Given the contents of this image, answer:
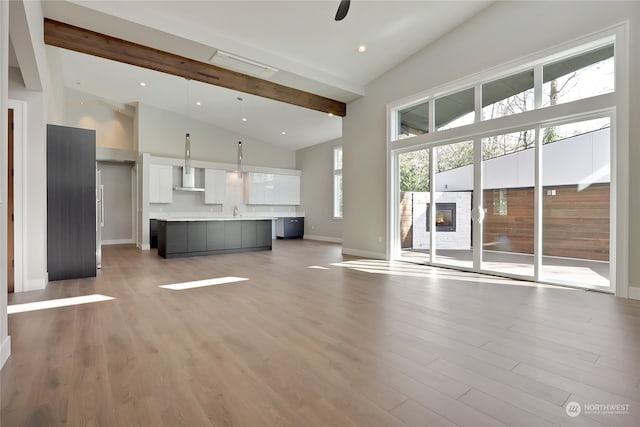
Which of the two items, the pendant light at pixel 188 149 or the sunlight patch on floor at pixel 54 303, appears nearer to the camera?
the sunlight patch on floor at pixel 54 303

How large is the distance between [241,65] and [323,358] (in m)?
4.65

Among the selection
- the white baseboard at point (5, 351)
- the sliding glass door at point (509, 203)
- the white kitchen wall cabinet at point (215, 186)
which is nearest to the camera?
the white baseboard at point (5, 351)

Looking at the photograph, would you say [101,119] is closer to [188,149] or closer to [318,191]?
[188,149]

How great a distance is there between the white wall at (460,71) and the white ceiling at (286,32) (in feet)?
0.82

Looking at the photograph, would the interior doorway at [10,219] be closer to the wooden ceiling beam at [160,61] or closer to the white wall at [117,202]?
the wooden ceiling beam at [160,61]

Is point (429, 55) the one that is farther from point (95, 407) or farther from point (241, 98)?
point (95, 407)

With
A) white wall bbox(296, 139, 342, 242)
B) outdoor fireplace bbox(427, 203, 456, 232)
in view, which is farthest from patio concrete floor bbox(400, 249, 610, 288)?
white wall bbox(296, 139, 342, 242)

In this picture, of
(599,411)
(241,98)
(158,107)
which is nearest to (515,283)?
(599,411)

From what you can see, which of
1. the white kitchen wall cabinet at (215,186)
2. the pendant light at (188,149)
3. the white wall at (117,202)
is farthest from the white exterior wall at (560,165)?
the white wall at (117,202)

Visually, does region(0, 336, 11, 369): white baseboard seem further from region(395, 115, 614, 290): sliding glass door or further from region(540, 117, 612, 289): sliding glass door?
region(540, 117, 612, 289): sliding glass door

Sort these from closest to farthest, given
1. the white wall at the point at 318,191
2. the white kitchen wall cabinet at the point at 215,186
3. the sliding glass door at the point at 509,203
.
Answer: the sliding glass door at the point at 509,203, the white kitchen wall cabinet at the point at 215,186, the white wall at the point at 318,191

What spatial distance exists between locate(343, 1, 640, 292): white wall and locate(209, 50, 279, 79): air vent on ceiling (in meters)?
2.36

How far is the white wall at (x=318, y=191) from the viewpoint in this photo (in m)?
10.4
